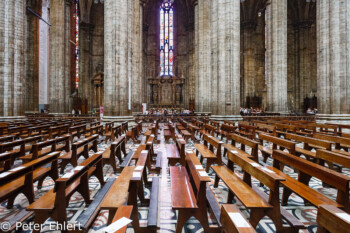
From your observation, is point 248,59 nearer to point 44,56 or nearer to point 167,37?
point 167,37

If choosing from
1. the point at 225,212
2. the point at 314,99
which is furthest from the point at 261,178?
the point at 314,99

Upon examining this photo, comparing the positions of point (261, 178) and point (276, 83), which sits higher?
point (276, 83)

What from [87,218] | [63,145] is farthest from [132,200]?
[63,145]

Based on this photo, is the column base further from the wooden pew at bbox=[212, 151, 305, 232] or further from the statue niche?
the statue niche

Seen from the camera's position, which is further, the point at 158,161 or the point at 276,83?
the point at 276,83

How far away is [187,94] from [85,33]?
16156mm

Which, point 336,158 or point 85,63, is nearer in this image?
point 336,158

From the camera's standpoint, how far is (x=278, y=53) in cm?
1856

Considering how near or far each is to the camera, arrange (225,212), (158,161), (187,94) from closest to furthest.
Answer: (225,212) < (158,161) < (187,94)

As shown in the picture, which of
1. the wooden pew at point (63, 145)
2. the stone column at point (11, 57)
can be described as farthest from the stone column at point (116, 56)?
the wooden pew at point (63, 145)

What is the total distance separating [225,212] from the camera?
5.51 feet

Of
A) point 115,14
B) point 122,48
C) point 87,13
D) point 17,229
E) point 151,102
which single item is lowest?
point 17,229

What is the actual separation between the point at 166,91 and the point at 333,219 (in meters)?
31.7

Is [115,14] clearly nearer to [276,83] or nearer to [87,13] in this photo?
[276,83]
